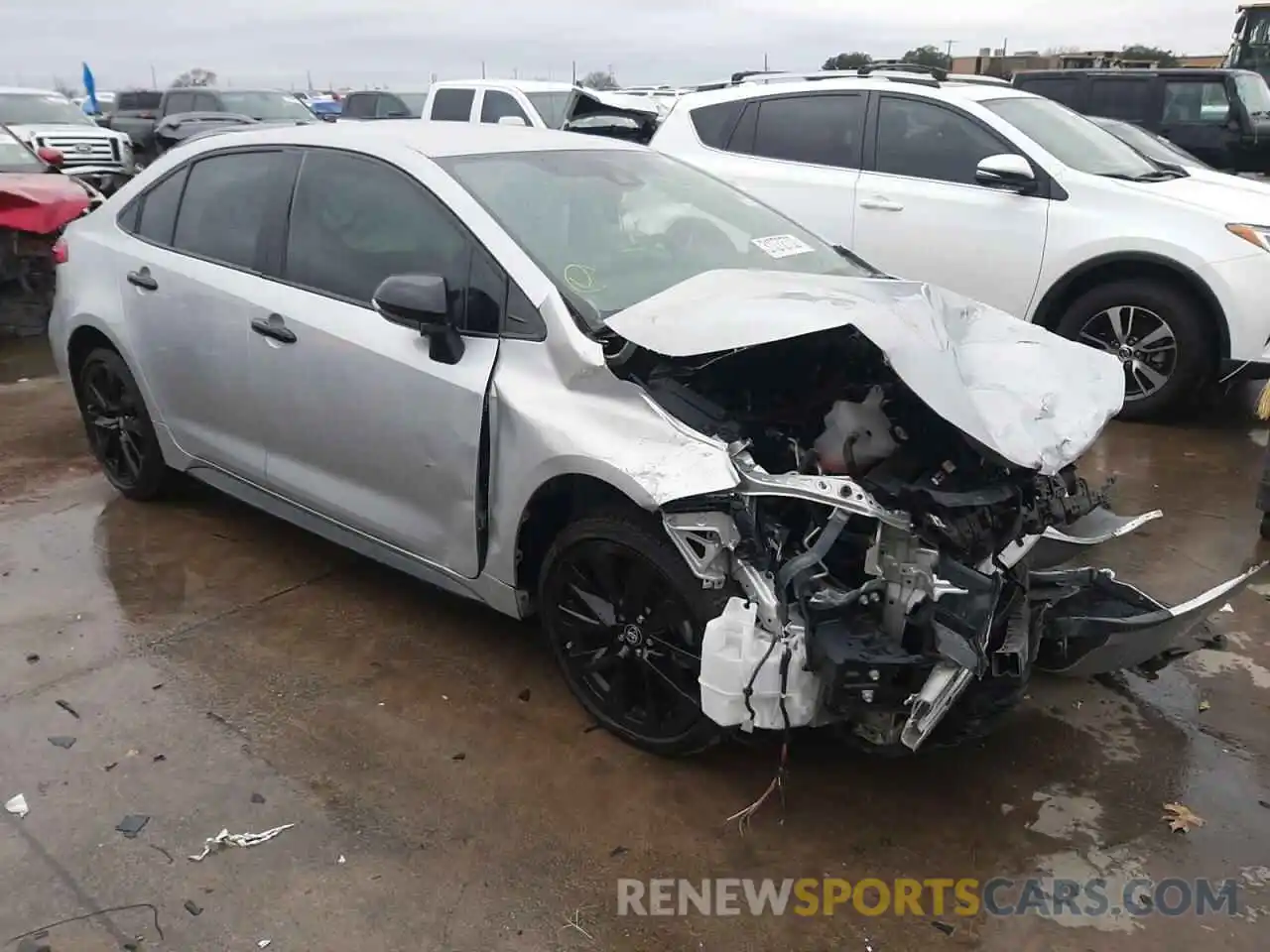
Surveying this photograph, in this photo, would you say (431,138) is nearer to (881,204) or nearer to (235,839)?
(235,839)

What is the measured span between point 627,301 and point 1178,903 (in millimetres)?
2207

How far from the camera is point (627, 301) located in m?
3.35

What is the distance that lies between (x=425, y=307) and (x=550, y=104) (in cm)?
1028

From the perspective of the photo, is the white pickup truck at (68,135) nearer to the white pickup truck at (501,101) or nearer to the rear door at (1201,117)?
the white pickup truck at (501,101)

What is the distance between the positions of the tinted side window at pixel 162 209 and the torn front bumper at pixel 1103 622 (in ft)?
12.1

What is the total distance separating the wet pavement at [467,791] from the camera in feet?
8.55

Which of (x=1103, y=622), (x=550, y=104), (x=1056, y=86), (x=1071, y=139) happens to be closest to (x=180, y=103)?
(x=550, y=104)

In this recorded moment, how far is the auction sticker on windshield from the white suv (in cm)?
265

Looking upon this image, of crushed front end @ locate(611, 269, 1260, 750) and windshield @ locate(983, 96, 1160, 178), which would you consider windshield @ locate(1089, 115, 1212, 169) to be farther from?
crushed front end @ locate(611, 269, 1260, 750)

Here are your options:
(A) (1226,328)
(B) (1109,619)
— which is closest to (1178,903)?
(B) (1109,619)

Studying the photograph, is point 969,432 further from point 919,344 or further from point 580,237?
point 580,237

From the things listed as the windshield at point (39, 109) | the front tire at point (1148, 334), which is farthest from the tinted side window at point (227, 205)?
the windshield at point (39, 109)

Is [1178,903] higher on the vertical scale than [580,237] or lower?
lower

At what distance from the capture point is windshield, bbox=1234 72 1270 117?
13.5 meters
